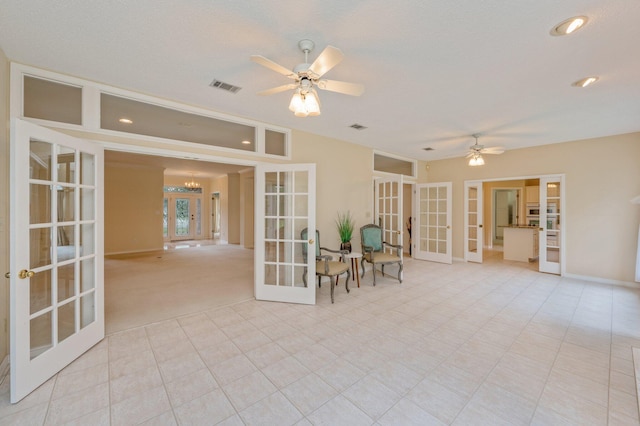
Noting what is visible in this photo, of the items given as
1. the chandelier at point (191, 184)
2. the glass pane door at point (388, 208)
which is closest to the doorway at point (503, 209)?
the glass pane door at point (388, 208)

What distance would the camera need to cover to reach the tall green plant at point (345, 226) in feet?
16.1

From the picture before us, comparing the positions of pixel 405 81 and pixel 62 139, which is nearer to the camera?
pixel 62 139

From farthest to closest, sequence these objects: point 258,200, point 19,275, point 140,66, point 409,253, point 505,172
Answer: point 409,253 → point 505,172 → point 258,200 → point 140,66 → point 19,275

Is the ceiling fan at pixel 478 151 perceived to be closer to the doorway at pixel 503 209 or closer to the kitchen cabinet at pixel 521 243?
the kitchen cabinet at pixel 521 243

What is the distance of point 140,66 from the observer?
96.8 inches

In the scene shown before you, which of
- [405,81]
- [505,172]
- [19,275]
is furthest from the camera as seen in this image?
[505,172]

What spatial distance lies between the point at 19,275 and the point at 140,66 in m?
2.01

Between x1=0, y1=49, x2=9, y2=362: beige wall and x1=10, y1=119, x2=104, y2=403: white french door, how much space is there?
352mm

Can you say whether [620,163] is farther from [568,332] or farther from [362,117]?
[362,117]

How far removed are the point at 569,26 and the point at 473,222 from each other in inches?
221

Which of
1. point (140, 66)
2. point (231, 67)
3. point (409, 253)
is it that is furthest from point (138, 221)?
point (409, 253)

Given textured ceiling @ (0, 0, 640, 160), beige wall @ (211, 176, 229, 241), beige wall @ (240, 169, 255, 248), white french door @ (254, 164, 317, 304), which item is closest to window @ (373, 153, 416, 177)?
textured ceiling @ (0, 0, 640, 160)

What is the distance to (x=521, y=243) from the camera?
6.77m

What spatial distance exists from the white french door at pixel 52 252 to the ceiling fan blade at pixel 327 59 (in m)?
2.23
